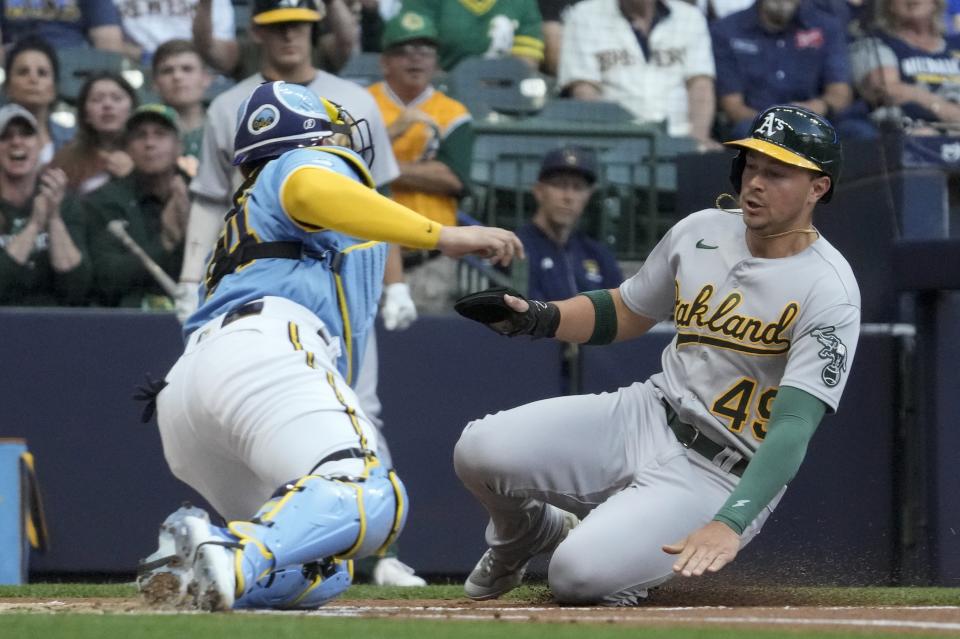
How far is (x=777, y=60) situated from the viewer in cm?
770

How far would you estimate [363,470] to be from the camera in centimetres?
338

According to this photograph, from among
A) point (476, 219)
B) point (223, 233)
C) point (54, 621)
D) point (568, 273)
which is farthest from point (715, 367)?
point (476, 219)

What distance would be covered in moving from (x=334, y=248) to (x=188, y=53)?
346cm

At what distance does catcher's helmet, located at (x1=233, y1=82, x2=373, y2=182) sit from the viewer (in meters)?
3.83

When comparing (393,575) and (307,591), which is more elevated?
(307,591)

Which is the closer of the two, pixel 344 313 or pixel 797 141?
pixel 344 313

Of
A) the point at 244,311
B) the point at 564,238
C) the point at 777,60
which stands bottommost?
the point at 564,238

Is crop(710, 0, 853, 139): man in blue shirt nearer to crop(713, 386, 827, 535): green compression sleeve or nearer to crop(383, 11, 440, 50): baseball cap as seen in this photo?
crop(383, 11, 440, 50): baseball cap

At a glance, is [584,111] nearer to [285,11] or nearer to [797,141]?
[285,11]

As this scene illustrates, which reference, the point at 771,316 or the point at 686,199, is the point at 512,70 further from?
the point at 771,316

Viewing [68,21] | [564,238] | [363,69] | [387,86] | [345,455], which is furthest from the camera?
[363,69]

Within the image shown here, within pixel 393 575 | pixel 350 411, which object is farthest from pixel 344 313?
pixel 393 575

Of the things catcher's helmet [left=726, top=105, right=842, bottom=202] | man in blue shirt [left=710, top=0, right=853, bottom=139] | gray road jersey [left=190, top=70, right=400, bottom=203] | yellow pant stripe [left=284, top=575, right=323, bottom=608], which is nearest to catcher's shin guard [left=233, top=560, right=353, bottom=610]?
yellow pant stripe [left=284, top=575, right=323, bottom=608]

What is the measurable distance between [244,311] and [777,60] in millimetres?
4760
